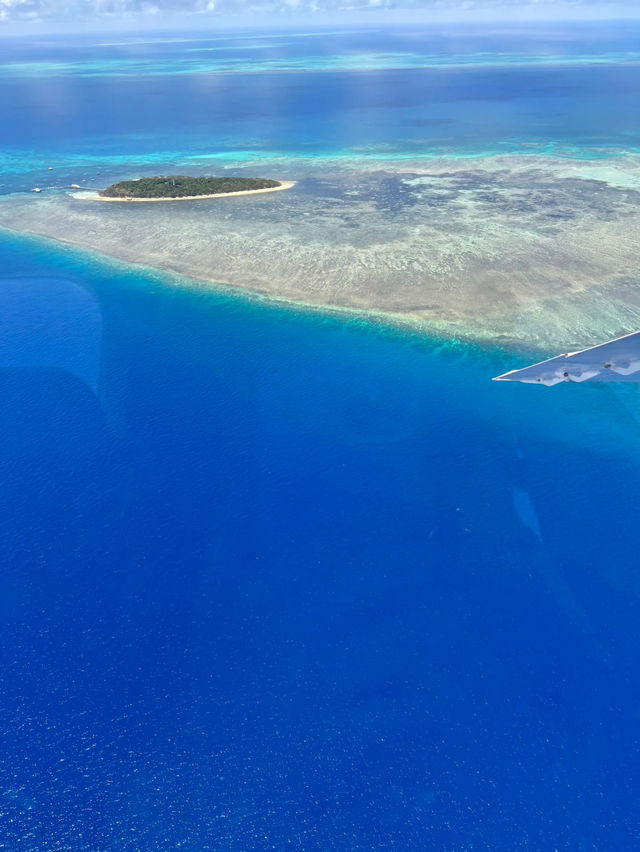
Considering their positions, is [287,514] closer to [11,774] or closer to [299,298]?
[11,774]

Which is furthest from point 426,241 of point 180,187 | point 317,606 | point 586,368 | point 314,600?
point 317,606

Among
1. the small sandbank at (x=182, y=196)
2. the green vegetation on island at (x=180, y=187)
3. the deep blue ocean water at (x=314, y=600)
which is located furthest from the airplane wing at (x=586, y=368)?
the green vegetation on island at (x=180, y=187)

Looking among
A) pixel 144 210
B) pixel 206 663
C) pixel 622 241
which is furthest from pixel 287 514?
pixel 144 210

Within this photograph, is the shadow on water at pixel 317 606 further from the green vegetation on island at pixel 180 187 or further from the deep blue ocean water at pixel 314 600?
the green vegetation on island at pixel 180 187

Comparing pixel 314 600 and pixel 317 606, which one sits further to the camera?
pixel 314 600

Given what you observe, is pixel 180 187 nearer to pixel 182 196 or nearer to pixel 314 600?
pixel 182 196

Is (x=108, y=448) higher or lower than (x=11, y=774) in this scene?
higher

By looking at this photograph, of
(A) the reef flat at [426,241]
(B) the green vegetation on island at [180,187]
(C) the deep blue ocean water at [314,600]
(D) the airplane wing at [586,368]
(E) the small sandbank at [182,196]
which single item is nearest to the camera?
(C) the deep blue ocean water at [314,600]
